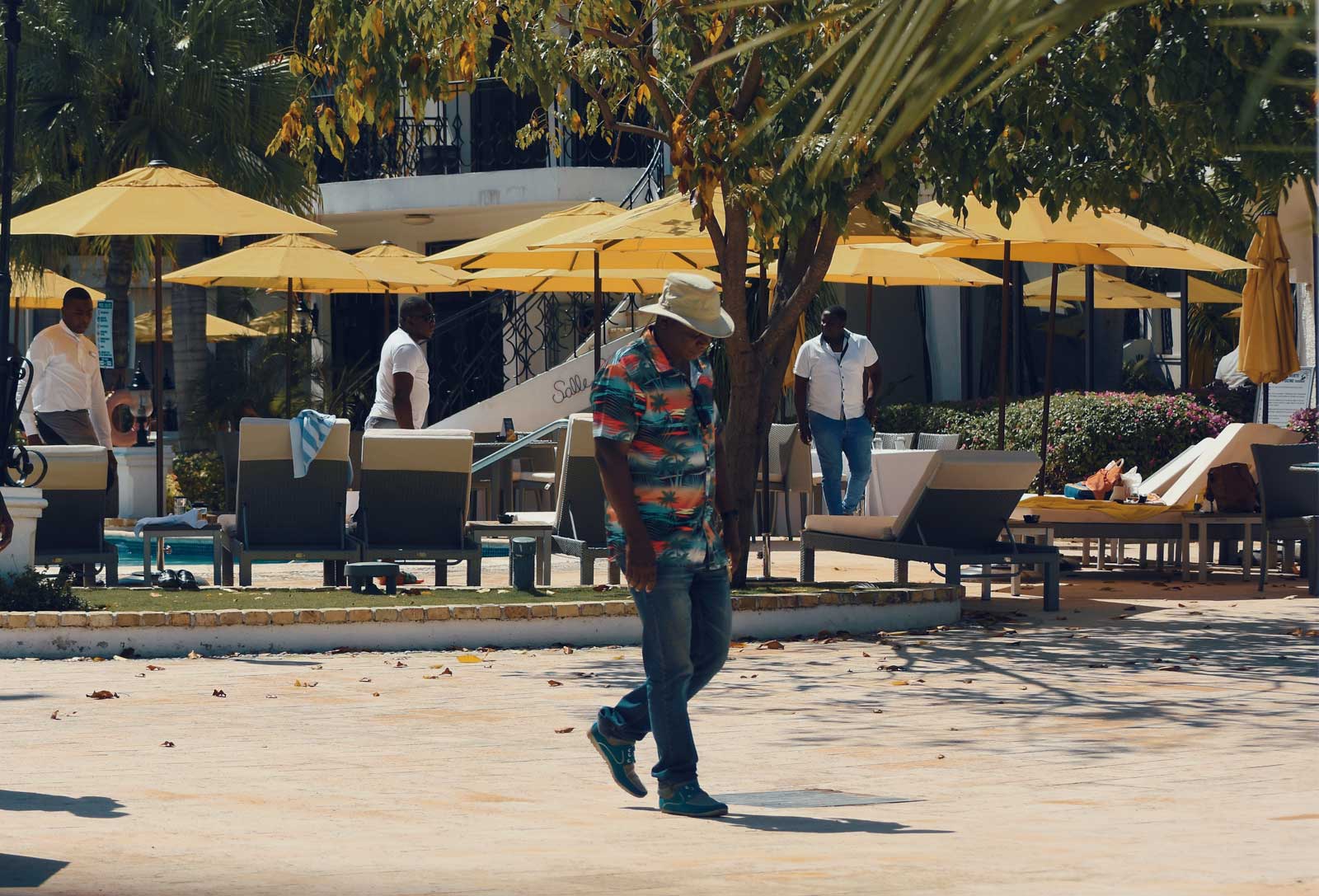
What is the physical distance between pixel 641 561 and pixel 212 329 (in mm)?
22280

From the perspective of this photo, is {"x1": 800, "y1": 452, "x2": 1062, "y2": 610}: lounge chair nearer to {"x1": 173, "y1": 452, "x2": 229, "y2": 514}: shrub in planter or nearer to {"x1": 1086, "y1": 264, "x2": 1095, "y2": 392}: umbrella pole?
{"x1": 1086, "y1": 264, "x2": 1095, "y2": 392}: umbrella pole

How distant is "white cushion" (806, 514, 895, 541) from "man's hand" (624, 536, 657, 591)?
633cm

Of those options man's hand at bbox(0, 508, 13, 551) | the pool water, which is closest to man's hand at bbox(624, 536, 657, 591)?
man's hand at bbox(0, 508, 13, 551)

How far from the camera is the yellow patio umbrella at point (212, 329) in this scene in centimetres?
2706

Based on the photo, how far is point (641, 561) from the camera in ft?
18.8

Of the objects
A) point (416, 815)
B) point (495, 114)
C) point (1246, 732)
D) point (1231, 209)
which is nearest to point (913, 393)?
point (495, 114)

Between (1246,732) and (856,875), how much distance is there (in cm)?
313

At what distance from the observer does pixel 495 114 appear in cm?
2720

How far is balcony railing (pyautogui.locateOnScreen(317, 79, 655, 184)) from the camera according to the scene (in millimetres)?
26469

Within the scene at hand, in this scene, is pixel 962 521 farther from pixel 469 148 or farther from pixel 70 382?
pixel 469 148

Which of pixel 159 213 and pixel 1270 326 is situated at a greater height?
pixel 159 213

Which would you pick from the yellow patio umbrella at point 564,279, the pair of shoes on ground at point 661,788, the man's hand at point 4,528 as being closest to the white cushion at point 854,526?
the yellow patio umbrella at point 564,279

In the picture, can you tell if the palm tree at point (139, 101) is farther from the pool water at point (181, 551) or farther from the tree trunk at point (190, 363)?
the pool water at point (181, 551)

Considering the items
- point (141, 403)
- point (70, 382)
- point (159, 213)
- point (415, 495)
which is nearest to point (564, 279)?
point (141, 403)
